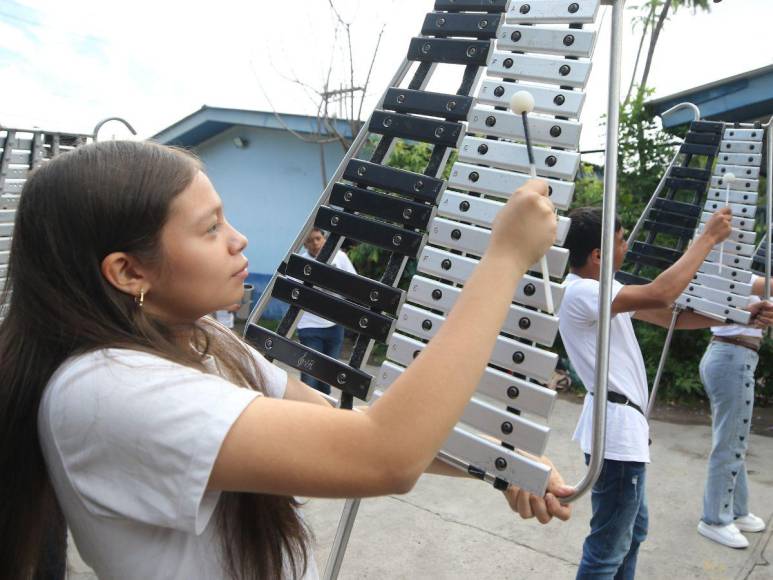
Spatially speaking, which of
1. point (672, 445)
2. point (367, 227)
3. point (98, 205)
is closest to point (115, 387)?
point (98, 205)

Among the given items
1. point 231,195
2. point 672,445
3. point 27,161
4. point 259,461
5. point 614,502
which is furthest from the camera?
point 231,195

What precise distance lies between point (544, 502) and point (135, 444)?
84cm

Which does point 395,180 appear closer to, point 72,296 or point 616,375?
point 72,296

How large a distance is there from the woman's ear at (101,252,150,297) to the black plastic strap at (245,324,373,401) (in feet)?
1.74

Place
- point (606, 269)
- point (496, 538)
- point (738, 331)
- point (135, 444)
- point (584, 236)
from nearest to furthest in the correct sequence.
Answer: point (135, 444), point (606, 269), point (584, 236), point (738, 331), point (496, 538)

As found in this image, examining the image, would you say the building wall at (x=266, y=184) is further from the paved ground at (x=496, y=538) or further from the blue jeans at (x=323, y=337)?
the paved ground at (x=496, y=538)

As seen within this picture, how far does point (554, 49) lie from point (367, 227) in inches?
22.9

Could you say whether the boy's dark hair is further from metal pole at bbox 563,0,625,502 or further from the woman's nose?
the woman's nose

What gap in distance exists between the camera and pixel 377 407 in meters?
0.94

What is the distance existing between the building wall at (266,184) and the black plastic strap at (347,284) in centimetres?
1002

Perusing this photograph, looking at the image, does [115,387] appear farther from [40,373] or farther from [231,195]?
[231,195]

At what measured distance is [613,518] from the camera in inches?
105

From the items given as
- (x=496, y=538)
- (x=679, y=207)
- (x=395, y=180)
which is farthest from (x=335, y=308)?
(x=679, y=207)

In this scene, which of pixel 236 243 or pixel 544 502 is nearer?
pixel 236 243
